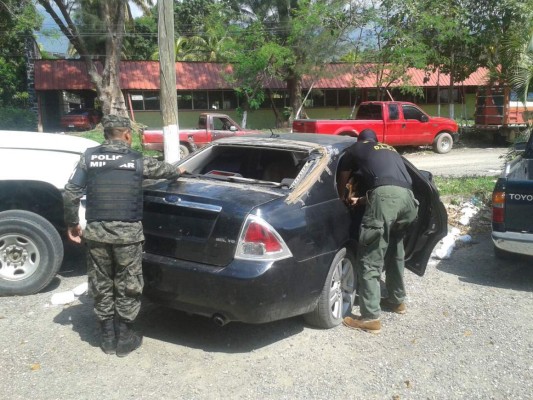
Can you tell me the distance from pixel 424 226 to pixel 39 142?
12.3ft

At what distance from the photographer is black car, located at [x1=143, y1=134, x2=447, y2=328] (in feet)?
12.7

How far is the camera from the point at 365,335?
4.52 meters

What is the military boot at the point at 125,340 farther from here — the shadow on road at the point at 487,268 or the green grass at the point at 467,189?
the green grass at the point at 467,189

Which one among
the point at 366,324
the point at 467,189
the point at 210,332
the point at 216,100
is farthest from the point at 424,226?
the point at 216,100

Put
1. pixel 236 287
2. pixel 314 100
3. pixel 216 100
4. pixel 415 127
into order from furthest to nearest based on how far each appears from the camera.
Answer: pixel 314 100
pixel 216 100
pixel 415 127
pixel 236 287

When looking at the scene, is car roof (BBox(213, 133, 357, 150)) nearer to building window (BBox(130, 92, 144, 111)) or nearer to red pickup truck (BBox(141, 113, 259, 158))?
red pickup truck (BBox(141, 113, 259, 158))

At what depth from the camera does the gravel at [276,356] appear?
11.9ft

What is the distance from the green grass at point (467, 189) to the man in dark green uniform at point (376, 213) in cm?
429

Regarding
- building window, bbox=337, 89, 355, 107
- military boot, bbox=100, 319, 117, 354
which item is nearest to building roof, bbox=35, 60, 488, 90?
building window, bbox=337, 89, 355, 107

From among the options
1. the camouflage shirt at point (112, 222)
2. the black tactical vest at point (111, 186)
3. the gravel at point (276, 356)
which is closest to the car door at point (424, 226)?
the gravel at point (276, 356)

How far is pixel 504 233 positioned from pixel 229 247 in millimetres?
3077

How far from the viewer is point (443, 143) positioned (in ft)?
65.9

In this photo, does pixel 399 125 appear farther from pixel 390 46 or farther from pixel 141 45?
pixel 141 45

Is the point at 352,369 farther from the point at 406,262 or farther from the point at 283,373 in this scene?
the point at 406,262
